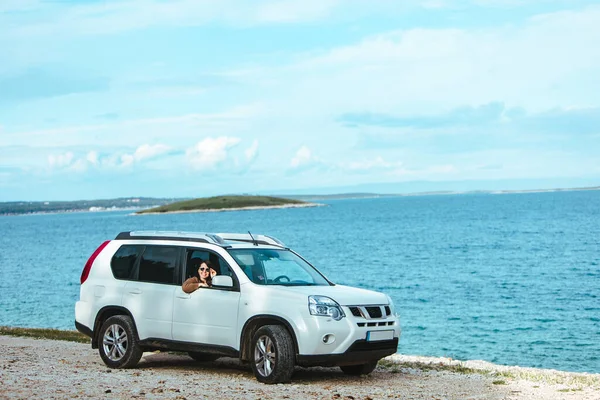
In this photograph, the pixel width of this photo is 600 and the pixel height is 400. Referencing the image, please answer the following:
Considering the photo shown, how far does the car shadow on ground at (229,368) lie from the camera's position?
40.2 ft

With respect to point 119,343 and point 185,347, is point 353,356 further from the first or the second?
point 119,343

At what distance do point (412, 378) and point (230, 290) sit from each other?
10.5ft

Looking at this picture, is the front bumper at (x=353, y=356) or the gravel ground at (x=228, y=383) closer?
the gravel ground at (x=228, y=383)

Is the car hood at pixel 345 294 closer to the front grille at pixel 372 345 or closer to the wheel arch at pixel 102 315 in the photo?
the front grille at pixel 372 345

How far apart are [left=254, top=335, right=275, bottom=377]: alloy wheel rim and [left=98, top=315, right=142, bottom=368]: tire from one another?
7.32ft

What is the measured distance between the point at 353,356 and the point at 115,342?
390 centimetres

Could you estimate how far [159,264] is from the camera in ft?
41.4

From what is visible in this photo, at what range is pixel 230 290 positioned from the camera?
11695 mm

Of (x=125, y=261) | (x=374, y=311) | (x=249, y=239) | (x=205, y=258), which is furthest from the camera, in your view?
(x=125, y=261)

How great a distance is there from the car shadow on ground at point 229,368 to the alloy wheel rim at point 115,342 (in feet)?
1.79

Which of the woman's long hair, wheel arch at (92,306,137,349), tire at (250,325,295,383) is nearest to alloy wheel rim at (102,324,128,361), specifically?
wheel arch at (92,306,137,349)

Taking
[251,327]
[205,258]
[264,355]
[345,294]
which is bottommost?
[264,355]

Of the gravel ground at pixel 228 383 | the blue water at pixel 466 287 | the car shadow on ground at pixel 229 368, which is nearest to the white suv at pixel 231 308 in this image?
the car shadow on ground at pixel 229 368

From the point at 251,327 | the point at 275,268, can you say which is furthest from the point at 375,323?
the point at 275,268
